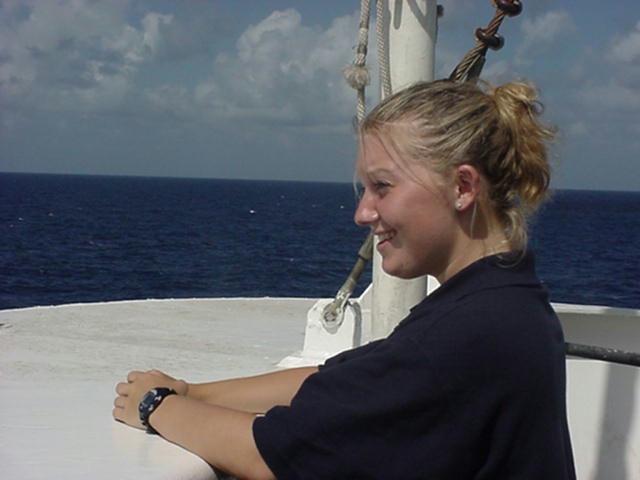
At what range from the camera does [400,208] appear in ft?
4.59

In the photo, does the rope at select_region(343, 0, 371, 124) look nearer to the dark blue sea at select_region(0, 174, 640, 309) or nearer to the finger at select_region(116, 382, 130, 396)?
the finger at select_region(116, 382, 130, 396)

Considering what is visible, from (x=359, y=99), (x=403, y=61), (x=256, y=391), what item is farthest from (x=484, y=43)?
(x=256, y=391)

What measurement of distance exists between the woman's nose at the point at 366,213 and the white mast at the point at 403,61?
136 cm

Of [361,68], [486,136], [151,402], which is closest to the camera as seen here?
[486,136]

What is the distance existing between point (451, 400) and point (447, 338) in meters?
0.08

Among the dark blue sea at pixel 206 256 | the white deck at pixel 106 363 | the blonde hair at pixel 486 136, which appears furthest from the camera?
the dark blue sea at pixel 206 256

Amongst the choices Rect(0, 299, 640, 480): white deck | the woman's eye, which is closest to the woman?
the woman's eye

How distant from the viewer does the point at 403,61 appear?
287 cm

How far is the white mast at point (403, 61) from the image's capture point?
2.84m

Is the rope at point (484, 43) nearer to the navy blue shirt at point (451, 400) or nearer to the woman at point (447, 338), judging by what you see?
the woman at point (447, 338)

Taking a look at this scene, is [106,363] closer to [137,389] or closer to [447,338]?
[137,389]

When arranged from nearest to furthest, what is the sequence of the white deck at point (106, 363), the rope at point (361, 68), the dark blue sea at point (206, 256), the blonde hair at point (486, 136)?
the blonde hair at point (486, 136), the white deck at point (106, 363), the rope at point (361, 68), the dark blue sea at point (206, 256)

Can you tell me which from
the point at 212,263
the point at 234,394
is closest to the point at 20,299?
the point at 212,263

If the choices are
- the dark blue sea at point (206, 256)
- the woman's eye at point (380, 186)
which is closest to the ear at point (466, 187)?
the woman's eye at point (380, 186)
